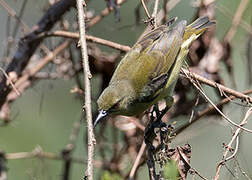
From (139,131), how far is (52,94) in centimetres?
276

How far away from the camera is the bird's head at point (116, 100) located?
3.53 meters

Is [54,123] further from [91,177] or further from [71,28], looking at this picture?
[91,177]

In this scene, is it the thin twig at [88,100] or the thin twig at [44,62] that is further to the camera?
the thin twig at [44,62]

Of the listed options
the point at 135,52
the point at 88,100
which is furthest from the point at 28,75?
the point at 88,100

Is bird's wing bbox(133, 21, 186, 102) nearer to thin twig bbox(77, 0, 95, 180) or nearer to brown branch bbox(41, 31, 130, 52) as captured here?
brown branch bbox(41, 31, 130, 52)

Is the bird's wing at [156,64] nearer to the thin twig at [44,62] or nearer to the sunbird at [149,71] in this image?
the sunbird at [149,71]

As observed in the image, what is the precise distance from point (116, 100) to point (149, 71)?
18.3 inches

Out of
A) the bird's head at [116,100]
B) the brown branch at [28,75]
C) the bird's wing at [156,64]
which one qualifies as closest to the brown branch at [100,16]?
the brown branch at [28,75]

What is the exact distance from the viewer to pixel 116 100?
11.9 ft

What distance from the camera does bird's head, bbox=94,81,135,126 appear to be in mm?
3527

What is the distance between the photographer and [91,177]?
78.2 inches

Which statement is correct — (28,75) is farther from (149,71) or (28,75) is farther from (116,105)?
(149,71)

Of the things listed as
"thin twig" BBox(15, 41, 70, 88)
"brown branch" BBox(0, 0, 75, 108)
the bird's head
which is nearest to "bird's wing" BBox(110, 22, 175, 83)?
the bird's head

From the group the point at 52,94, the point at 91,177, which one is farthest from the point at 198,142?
the point at 91,177
